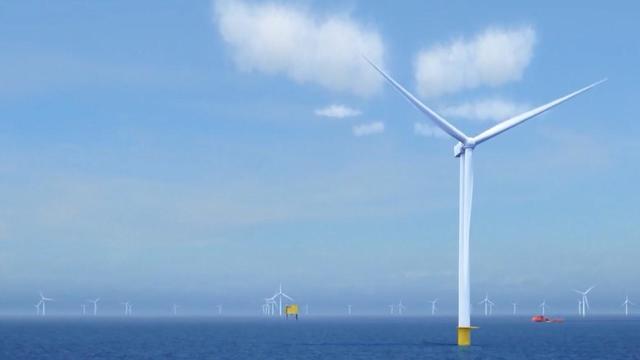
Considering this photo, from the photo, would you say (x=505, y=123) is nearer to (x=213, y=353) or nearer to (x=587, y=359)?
(x=587, y=359)

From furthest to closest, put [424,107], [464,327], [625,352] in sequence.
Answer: [625,352], [464,327], [424,107]

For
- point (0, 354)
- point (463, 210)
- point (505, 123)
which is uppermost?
point (505, 123)

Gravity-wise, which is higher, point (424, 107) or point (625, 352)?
point (424, 107)

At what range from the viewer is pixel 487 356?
150 metres

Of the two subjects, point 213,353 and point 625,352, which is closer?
point 213,353

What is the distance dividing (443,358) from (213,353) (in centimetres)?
4612

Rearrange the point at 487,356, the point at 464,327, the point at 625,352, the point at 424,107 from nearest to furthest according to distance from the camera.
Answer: the point at 424,107 → the point at 464,327 → the point at 487,356 → the point at 625,352

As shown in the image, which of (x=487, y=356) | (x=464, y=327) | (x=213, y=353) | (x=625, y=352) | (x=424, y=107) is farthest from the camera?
(x=625, y=352)

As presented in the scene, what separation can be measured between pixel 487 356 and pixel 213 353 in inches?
2005

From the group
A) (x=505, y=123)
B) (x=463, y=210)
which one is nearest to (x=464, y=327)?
(x=463, y=210)

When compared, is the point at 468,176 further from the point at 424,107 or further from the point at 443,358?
the point at 443,358

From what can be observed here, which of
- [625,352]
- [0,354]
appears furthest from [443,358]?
[0,354]

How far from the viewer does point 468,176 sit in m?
131

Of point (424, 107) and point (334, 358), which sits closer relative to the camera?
point (424, 107)
